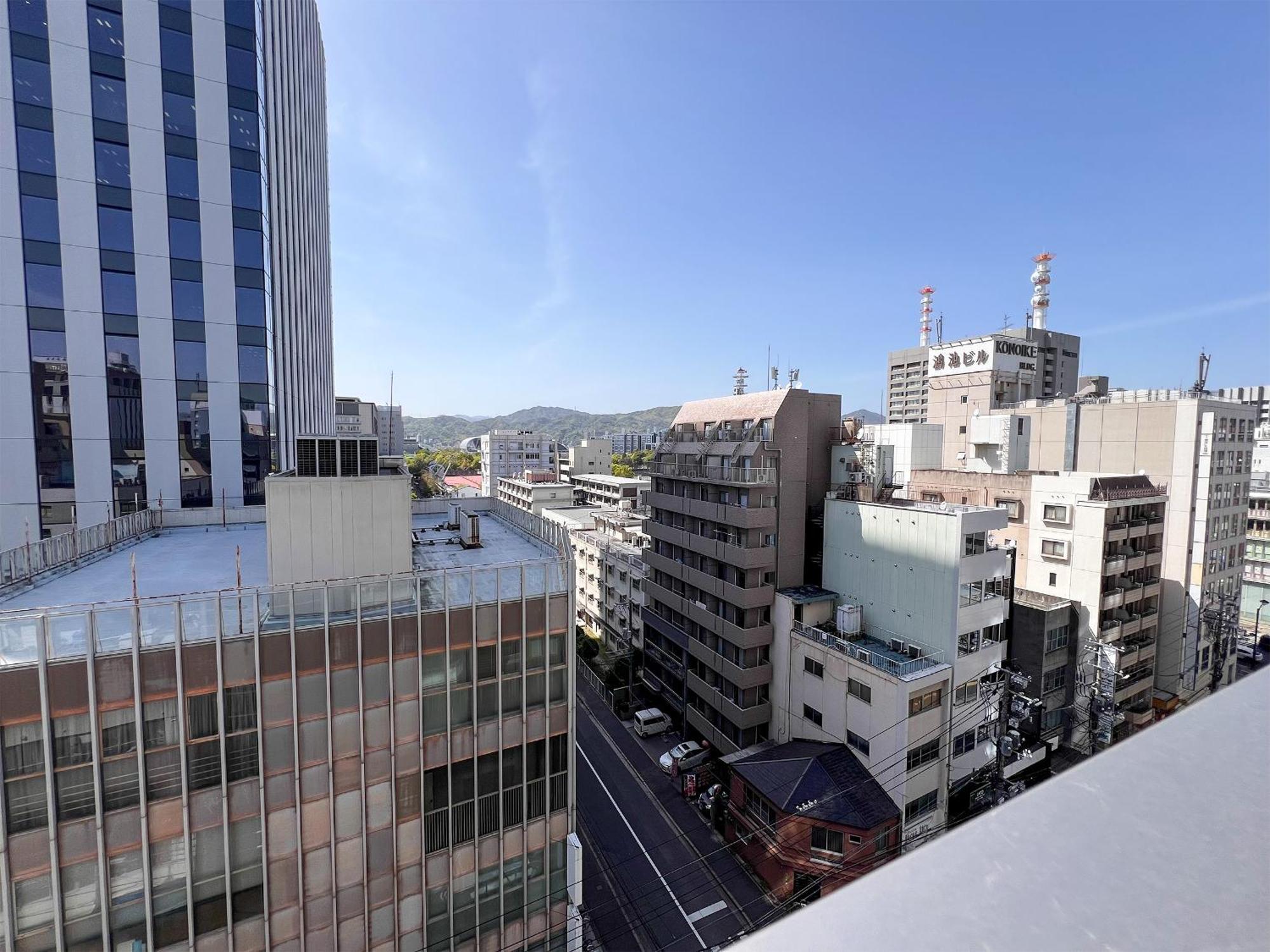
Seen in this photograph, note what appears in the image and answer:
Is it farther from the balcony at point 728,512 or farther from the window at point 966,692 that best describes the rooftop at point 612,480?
the window at point 966,692

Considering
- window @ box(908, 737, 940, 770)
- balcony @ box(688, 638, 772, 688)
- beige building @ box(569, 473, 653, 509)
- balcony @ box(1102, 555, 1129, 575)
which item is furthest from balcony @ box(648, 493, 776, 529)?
beige building @ box(569, 473, 653, 509)

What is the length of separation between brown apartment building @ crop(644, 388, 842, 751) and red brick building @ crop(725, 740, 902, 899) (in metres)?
3.93

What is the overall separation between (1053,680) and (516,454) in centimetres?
7371

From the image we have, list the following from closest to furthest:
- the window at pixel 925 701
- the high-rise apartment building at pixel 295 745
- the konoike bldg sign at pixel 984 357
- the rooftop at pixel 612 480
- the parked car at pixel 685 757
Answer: the high-rise apartment building at pixel 295 745
the window at pixel 925 701
the parked car at pixel 685 757
the konoike bldg sign at pixel 984 357
the rooftop at pixel 612 480

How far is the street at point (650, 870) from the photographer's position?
16656mm

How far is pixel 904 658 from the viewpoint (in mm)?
19484

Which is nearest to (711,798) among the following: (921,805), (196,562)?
(921,805)

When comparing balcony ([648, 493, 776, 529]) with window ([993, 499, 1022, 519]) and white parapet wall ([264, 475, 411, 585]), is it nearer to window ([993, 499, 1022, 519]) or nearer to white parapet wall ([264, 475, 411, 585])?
window ([993, 499, 1022, 519])

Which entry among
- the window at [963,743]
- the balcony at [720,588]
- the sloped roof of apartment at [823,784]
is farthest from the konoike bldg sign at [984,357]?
the sloped roof of apartment at [823,784]

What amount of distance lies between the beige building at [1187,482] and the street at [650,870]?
28.7m

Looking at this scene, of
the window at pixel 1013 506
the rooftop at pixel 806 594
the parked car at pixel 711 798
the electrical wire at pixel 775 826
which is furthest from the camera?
the window at pixel 1013 506

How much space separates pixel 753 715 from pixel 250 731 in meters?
18.7

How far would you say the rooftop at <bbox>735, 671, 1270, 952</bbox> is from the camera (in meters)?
1.15

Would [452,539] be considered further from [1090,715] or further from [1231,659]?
[1231,659]
